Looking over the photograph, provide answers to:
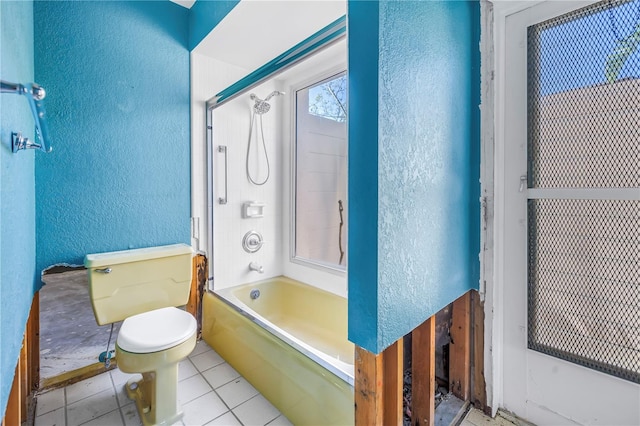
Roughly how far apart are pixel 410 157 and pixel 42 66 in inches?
79.5

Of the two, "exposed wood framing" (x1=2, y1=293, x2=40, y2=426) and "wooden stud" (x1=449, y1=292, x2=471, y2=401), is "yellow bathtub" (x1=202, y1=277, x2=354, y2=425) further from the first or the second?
"exposed wood framing" (x1=2, y1=293, x2=40, y2=426)

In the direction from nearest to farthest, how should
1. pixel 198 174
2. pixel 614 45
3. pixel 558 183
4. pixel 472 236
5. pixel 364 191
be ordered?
pixel 364 191, pixel 614 45, pixel 558 183, pixel 472 236, pixel 198 174

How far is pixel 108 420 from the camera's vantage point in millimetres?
1476

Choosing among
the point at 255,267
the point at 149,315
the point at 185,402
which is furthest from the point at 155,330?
the point at 255,267

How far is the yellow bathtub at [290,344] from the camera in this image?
4.05 feet

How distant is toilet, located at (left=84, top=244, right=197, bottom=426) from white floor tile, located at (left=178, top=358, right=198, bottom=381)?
0.76 feet

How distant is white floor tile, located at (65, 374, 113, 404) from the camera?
64.4 inches

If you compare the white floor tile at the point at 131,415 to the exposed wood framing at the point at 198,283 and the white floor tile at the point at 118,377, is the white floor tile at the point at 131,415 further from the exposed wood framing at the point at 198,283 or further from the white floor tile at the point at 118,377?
the exposed wood framing at the point at 198,283

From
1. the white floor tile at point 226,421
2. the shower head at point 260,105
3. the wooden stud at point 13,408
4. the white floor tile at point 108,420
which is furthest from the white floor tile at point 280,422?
the shower head at point 260,105

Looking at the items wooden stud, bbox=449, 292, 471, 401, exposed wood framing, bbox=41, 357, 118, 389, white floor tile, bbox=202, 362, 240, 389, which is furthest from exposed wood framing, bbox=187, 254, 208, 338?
wooden stud, bbox=449, 292, 471, 401

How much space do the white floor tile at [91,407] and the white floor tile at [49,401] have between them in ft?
0.25

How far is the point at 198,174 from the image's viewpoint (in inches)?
85.3

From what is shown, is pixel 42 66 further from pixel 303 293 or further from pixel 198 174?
pixel 303 293

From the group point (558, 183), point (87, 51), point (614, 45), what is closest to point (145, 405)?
point (87, 51)
